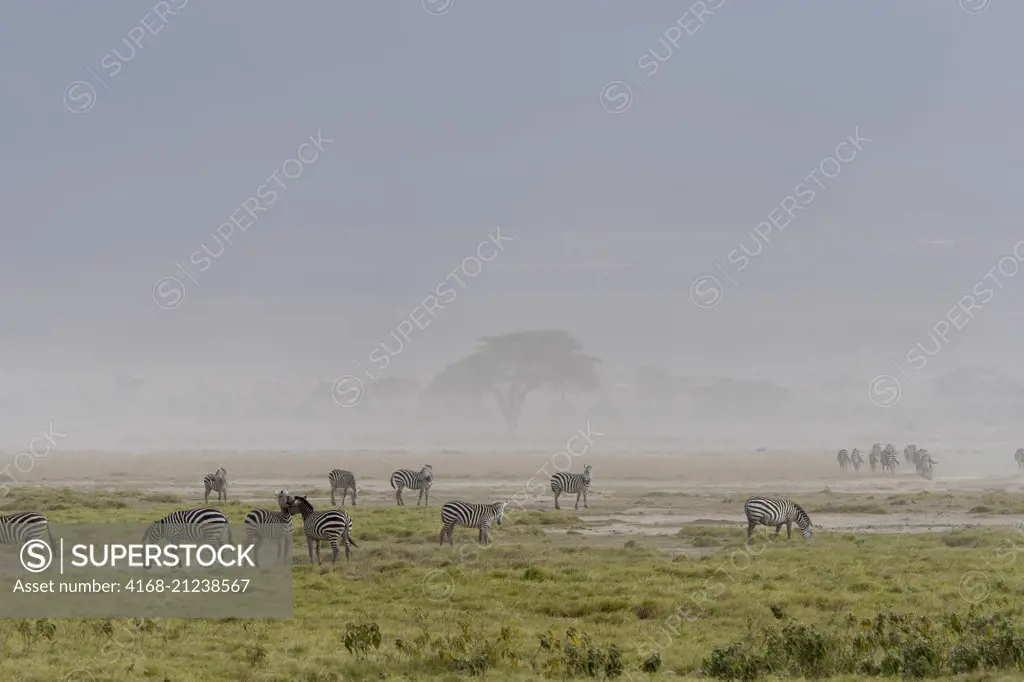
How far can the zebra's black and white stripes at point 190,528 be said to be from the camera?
2522 centimetres

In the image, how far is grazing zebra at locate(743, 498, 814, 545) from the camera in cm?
3175

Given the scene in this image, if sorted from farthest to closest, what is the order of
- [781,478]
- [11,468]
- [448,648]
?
[11,468]
[781,478]
[448,648]

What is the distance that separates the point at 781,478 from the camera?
8350cm

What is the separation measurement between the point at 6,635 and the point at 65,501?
1242 inches

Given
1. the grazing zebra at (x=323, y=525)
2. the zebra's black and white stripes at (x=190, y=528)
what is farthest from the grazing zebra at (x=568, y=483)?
the zebra's black and white stripes at (x=190, y=528)

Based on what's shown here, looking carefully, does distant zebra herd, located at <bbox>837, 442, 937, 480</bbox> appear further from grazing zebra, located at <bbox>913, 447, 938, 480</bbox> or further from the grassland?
the grassland

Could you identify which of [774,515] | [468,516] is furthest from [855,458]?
[468,516]

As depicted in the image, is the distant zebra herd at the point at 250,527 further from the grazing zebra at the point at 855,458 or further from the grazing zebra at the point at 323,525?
the grazing zebra at the point at 855,458

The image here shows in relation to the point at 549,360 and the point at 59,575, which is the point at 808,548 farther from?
the point at 549,360

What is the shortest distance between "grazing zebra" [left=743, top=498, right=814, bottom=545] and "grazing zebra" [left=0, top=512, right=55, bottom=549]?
65.6 ft

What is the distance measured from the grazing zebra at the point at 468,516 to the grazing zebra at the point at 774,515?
786cm

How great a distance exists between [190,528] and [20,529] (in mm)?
4903

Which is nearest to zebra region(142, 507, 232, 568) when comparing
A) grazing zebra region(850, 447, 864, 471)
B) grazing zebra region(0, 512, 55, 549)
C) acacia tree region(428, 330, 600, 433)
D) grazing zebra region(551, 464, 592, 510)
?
grazing zebra region(0, 512, 55, 549)

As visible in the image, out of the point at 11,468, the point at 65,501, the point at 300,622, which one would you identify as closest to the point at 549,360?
the point at 11,468
